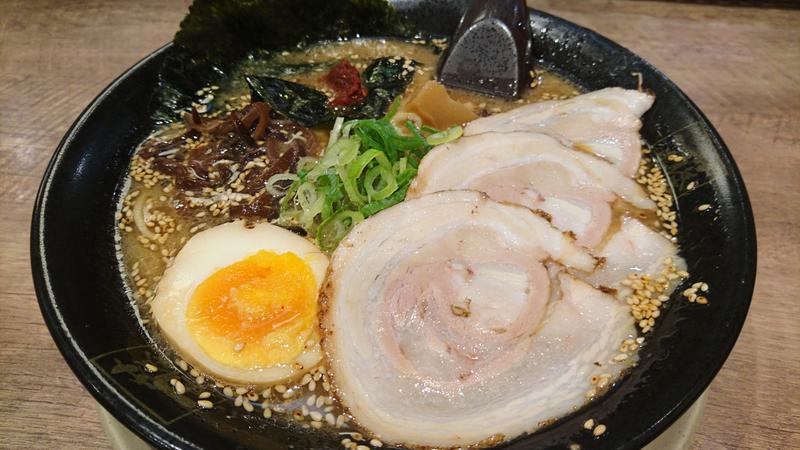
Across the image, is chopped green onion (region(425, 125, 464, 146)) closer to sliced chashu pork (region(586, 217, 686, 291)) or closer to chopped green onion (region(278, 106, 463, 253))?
chopped green onion (region(278, 106, 463, 253))

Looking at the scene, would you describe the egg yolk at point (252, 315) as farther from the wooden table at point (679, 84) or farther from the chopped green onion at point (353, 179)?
the wooden table at point (679, 84)

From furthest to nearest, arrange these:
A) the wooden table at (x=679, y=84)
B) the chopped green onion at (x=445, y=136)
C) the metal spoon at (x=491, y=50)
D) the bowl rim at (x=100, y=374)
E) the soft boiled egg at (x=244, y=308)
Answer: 1. the metal spoon at (x=491, y=50)
2. the chopped green onion at (x=445, y=136)
3. the wooden table at (x=679, y=84)
4. the soft boiled egg at (x=244, y=308)
5. the bowl rim at (x=100, y=374)

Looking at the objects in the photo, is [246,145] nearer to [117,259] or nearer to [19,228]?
[117,259]

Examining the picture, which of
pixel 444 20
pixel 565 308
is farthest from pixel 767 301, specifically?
pixel 444 20

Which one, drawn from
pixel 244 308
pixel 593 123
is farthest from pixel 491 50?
pixel 244 308

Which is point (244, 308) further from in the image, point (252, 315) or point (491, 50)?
point (491, 50)

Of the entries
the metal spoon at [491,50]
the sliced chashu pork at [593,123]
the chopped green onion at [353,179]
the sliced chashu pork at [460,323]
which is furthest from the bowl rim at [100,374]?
the metal spoon at [491,50]

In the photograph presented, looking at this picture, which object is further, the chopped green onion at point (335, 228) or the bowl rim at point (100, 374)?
the chopped green onion at point (335, 228)
